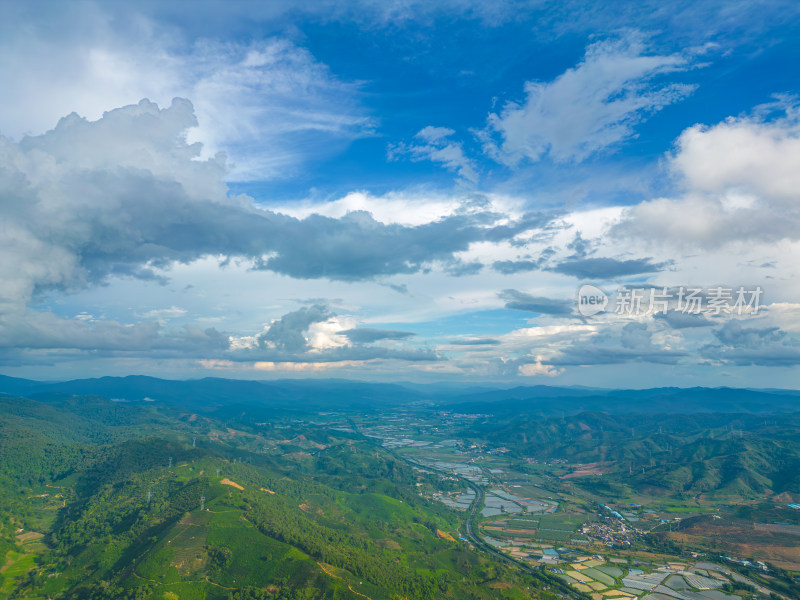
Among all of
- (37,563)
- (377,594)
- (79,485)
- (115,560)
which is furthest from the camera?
(79,485)

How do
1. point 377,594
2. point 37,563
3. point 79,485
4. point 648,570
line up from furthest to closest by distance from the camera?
point 79,485, point 648,570, point 37,563, point 377,594

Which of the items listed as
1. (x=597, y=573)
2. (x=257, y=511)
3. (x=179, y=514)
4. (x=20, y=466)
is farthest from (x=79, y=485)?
(x=597, y=573)

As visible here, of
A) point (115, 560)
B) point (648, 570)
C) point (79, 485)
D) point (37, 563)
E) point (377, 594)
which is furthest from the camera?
point (79, 485)

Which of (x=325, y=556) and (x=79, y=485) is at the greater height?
(x=325, y=556)

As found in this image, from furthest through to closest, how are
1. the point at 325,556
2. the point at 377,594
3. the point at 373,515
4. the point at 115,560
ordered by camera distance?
the point at 373,515, the point at 115,560, the point at 325,556, the point at 377,594

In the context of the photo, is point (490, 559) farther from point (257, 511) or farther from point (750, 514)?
point (750, 514)

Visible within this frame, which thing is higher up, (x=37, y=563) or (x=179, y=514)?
(x=179, y=514)

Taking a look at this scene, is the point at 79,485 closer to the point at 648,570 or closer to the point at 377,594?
the point at 377,594

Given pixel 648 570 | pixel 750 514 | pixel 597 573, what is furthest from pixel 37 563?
pixel 750 514

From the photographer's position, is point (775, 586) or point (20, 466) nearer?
point (775, 586)
